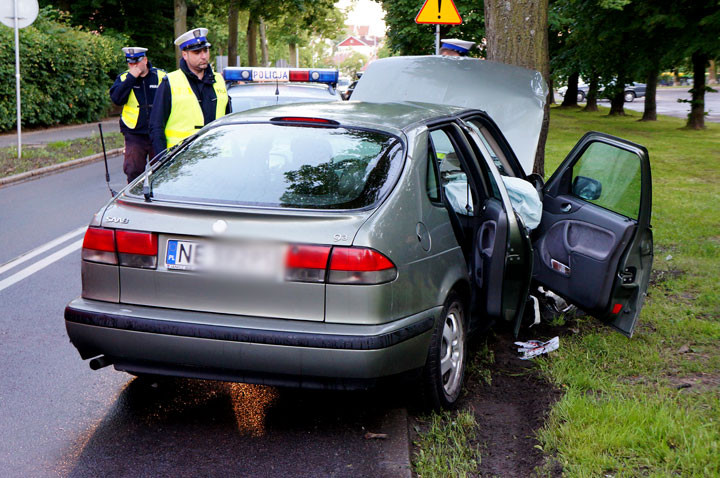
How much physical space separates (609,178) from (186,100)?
355 cm

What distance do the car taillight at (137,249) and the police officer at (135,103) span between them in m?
4.41

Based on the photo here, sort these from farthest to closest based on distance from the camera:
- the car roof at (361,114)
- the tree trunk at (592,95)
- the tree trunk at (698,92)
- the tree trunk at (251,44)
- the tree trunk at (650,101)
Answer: the tree trunk at (251,44) → the tree trunk at (592,95) → the tree trunk at (650,101) → the tree trunk at (698,92) → the car roof at (361,114)

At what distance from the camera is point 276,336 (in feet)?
11.6

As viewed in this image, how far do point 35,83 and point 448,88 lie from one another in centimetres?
1767

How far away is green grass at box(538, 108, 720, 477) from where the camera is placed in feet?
11.7

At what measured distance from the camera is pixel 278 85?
1207 centimetres

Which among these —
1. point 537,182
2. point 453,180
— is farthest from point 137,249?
point 537,182

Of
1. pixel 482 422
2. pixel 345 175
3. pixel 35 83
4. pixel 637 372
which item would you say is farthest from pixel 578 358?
pixel 35 83

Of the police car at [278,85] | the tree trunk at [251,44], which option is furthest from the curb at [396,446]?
the tree trunk at [251,44]

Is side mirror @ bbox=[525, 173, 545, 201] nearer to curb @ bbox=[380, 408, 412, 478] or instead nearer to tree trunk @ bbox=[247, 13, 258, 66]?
curb @ bbox=[380, 408, 412, 478]

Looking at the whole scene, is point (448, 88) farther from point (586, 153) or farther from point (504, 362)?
point (504, 362)

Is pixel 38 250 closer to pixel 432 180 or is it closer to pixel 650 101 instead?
pixel 432 180

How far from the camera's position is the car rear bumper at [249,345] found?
11.6 feet

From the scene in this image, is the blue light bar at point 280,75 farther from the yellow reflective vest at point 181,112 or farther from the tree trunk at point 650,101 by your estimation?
the tree trunk at point 650,101
